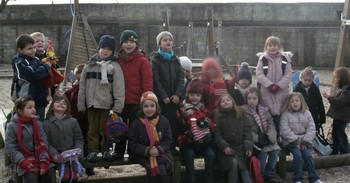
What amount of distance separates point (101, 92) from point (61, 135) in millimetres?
624

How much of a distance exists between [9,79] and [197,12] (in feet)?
31.3

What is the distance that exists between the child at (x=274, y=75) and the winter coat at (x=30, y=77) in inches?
98.7

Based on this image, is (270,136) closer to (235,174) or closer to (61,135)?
(235,174)

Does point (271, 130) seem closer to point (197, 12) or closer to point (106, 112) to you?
point (106, 112)

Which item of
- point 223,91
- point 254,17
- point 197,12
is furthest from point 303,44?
point 223,91

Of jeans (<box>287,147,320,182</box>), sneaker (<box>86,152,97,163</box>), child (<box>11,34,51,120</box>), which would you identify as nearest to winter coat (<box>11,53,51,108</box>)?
child (<box>11,34,51,120</box>)

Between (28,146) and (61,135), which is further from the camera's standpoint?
(61,135)

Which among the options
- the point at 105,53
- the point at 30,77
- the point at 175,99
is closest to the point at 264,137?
the point at 175,99

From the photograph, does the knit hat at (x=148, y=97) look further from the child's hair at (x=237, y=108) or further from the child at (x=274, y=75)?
the child at (x=274, y=75)

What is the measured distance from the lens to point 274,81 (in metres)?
5.11

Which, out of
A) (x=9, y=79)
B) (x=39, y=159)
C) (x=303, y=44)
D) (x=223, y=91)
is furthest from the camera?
(x=303, y=44)

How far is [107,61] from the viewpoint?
14.9ft

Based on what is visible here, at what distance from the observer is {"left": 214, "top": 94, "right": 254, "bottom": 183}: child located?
448 cm

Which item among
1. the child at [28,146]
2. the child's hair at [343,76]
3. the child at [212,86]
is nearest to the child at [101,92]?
the child at [28,146]
